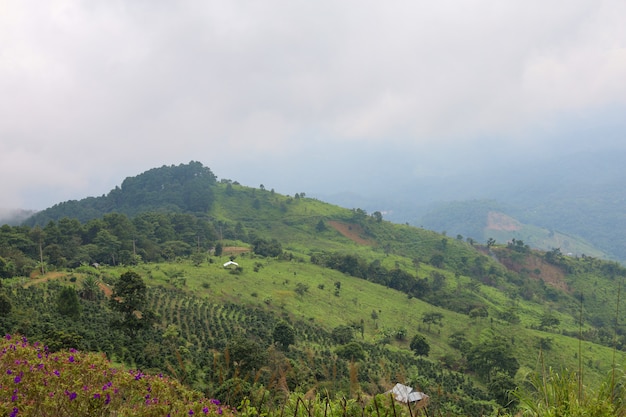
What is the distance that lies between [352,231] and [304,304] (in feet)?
204

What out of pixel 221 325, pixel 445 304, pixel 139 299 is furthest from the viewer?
pixel 445 304

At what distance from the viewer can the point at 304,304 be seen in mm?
50469

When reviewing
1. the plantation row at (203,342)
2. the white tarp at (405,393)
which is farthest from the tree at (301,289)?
the white tarp at (405,393)

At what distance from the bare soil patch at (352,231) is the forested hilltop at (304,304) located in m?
0.51

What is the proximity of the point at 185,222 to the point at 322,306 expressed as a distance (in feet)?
157

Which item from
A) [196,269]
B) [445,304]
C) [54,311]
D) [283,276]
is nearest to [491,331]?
[445,304]

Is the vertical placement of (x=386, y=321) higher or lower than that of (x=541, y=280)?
lower

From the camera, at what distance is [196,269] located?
5422 cm

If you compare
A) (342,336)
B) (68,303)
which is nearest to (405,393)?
(68,303)

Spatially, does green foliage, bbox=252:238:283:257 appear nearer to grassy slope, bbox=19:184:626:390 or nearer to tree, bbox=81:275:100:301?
grassy slope, bbox=19:184:626:390

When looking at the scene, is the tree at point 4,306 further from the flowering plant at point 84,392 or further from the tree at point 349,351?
the tree at point 349,351

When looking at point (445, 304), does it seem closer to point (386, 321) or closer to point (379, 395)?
point (386, 321)

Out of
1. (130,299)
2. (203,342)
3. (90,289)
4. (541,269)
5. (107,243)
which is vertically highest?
(541,269)

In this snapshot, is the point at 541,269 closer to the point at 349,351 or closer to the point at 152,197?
the point at 349,351
